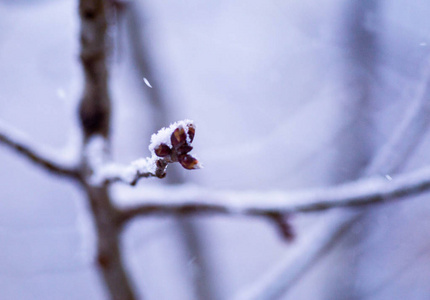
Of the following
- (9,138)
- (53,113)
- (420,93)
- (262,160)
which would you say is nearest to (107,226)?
(9,138)

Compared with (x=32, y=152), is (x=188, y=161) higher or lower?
lower

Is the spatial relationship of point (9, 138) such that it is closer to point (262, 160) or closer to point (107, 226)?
point (107, 226)

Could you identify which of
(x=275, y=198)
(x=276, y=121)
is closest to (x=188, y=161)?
(x=275, y=198)

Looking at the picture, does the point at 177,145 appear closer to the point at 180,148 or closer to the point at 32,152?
the point at 180,148

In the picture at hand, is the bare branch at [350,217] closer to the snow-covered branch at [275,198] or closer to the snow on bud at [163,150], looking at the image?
the snow-covered branch at [275,198]

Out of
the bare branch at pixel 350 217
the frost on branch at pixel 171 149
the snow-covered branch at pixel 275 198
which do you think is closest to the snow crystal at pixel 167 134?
the frost on branch at pixel 171 149

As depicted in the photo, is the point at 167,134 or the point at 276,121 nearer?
the point at 167,134
